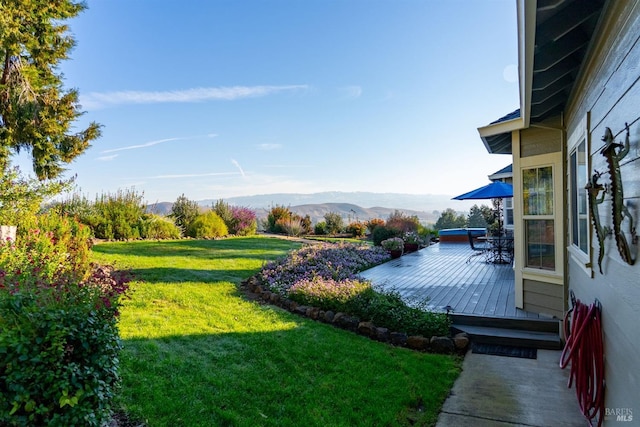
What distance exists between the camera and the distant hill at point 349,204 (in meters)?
18.7

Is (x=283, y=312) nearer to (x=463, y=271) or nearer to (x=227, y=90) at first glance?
(x=463, y=271)

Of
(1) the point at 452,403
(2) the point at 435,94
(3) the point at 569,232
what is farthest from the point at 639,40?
(2) the point at 435,94

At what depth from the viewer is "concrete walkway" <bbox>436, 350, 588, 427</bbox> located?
8.71 feet

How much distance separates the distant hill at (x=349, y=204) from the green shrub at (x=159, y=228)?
71 centimetres

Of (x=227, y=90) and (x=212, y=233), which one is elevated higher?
(x=227, y=90)

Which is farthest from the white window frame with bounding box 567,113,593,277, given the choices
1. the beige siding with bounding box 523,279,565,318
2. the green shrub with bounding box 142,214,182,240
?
the green shrub with bounding box 142,214,182,240

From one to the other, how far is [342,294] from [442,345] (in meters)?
1.51

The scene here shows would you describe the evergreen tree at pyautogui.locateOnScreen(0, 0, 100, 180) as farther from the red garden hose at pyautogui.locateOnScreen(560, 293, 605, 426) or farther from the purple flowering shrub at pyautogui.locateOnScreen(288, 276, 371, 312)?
the red garden hose at pyautogui.locateOnScreen(560, 293, 605, 426)

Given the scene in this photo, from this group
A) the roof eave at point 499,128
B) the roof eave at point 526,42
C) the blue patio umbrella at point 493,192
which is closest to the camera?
the roof eave at point 526,42

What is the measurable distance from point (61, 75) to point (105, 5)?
255cm

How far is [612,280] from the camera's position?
198 cm

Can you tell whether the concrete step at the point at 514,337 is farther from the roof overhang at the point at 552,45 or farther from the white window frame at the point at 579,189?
the roof overhang at the point at 552,45

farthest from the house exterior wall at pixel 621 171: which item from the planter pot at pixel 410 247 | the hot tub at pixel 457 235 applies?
the hot tub at pixel 457 235

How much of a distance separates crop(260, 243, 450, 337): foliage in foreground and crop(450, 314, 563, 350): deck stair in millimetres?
319
